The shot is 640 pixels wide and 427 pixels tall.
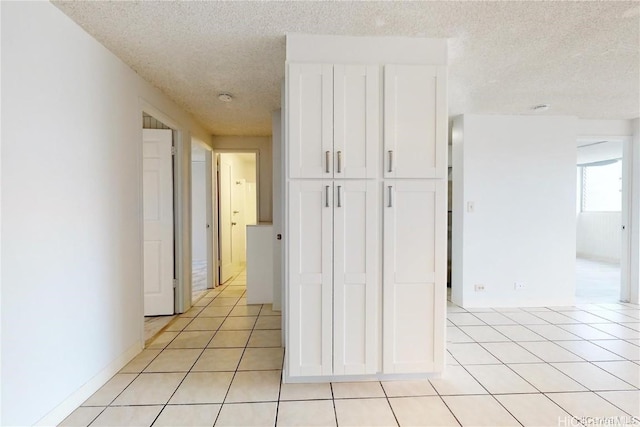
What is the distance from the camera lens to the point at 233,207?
5.58 meters

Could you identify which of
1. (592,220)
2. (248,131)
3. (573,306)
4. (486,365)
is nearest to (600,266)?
(592,220)

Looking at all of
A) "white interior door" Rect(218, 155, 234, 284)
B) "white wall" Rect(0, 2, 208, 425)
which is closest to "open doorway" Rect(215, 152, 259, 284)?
"white interior door" Rect(218, 155, 234, 284)

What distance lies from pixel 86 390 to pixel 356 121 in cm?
237

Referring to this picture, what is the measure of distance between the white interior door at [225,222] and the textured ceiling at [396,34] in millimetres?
2025

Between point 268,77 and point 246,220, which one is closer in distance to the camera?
point 268,77

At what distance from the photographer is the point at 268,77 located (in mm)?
2572

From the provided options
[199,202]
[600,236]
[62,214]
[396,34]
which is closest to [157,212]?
[62,214]

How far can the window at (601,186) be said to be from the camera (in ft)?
22.6

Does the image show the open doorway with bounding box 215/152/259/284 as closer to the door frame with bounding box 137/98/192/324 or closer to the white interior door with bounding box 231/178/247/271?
the white interior door with bounding box 231/178/247/271

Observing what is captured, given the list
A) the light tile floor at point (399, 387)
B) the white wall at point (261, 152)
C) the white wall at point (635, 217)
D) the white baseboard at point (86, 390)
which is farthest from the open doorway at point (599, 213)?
the white baseboard at point (86, 390)

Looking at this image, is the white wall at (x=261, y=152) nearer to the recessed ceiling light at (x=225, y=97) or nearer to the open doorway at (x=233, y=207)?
the open doorway at (x=233, y=207)

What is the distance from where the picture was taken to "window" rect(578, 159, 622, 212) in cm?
689

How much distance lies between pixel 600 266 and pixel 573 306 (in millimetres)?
3775

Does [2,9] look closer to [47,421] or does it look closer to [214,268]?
[47,421]
